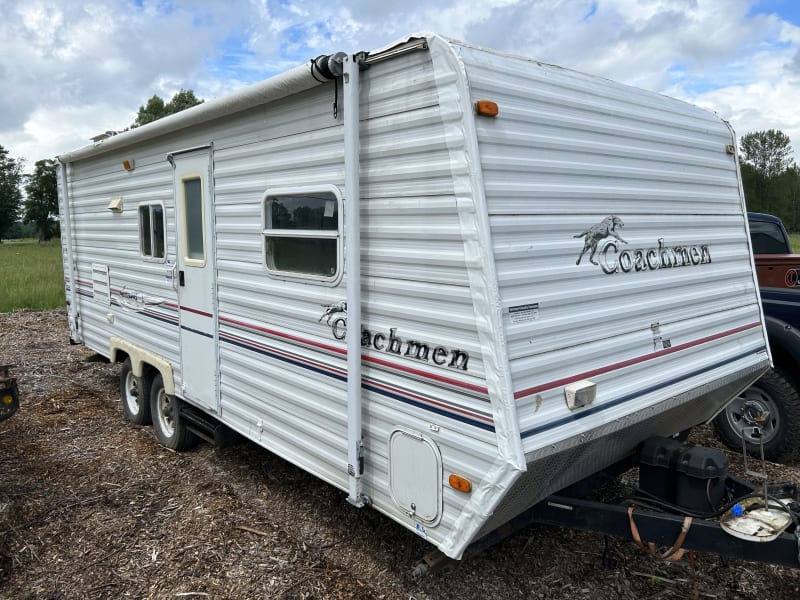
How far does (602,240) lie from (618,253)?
0.50ft

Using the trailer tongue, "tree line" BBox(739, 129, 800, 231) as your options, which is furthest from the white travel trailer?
"tree line" BBox(739, 129, 800, 231)

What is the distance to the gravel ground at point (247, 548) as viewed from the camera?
11.7 ft

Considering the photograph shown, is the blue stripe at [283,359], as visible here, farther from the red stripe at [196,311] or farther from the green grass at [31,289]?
the green grass at [31,289]

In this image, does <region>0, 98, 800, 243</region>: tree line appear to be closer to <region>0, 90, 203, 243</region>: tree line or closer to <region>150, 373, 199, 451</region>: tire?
<region>0, 90, 203, 243</region>: tree line

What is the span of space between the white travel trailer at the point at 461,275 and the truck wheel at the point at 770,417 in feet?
4.34

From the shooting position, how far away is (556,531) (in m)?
4.14

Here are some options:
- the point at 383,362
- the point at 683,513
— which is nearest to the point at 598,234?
the point at 383,362

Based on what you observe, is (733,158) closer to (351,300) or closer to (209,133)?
(351,300)

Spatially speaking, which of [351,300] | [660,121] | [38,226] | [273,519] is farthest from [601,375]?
[38,226]

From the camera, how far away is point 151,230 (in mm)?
5387

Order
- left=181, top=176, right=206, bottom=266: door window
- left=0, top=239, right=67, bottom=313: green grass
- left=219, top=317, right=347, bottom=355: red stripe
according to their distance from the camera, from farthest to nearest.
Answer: left=0, top=239, right=67, bottom=313: green grass < left=181, top=176, right=206, bottom=266: door window < left=219, top=317, right=347, bottom=355: red stripe

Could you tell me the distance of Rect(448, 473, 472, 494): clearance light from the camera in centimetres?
265

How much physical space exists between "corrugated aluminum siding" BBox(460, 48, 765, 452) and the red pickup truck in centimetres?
130

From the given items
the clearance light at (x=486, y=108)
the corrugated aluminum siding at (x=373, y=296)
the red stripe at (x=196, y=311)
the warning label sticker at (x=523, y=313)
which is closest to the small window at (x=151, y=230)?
the red stripe at (x=196, y=311)
